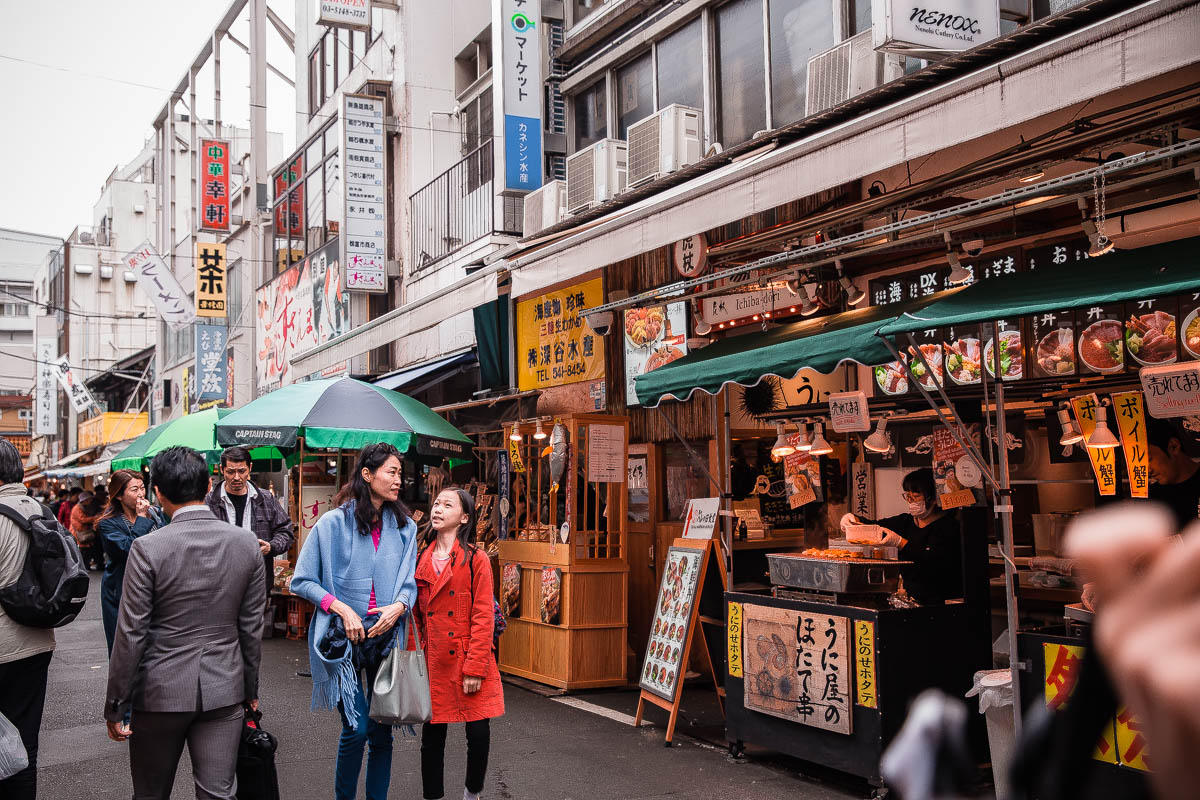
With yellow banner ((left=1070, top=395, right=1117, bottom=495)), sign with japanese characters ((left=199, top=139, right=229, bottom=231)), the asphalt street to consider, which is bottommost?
the asphalt street

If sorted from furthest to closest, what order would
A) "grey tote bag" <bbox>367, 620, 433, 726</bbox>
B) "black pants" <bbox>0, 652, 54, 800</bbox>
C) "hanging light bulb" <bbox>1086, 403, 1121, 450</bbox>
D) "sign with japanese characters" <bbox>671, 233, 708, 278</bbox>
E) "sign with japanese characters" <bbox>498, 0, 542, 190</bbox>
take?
"sign with japanese characters" <bbox>498, 0, 542, 190</bbox> → "sign with japanese characters" <bbox>671, 233, 708, 278</bbox> → "hanging light bulb" <bbox>1086, 403, 1121, 450</bbox> → "grey tote bag" <bbox>367, 620, 433, 726</bbox> → "black pants" <bbox>0, 652, 54, 800</bbox>

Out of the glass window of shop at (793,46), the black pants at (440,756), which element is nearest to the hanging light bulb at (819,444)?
the glass window of shop at (793,46)

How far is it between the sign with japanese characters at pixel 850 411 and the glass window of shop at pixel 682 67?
196 inches

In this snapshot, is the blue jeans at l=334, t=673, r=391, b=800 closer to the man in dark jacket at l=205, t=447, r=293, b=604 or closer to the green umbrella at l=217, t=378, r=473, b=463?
the man in dark jacket at l=205, t=447, r=293, b=604

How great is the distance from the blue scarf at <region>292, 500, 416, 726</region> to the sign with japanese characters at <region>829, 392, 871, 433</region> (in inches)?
162

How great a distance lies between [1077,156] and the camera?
7.04m

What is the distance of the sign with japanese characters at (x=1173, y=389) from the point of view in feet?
20.3

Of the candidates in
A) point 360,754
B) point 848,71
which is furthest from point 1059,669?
point 848,71

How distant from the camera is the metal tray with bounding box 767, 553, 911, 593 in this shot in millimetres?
6910

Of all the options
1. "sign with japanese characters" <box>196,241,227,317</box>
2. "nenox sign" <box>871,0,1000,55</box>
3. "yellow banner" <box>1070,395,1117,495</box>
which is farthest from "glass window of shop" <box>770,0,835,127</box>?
"sign with japanese characters" <box>196,241,227,317</box>

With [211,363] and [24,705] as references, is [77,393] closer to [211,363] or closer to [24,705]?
[211,363]

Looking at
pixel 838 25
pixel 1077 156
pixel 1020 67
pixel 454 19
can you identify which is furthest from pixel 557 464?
pixel 454 19

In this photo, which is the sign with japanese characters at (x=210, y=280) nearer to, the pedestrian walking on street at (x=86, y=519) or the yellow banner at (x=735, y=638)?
the pedestrian walking on street at (x=86, y=519)

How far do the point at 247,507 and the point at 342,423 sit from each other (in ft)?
5.82
